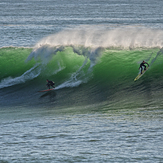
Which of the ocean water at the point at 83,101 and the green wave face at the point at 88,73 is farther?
the green wave face at the point at 88,73

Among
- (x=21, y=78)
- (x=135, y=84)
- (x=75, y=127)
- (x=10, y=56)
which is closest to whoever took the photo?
(x=75, y=127)

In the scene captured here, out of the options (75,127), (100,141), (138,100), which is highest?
(138,100)

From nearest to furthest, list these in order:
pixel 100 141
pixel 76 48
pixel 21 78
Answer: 1. pixel 100 141
2. pixel 21 78
3. pixel 76 48

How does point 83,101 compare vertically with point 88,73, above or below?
below

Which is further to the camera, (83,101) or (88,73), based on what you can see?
(88,73)

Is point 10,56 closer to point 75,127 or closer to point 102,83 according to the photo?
point 102,83

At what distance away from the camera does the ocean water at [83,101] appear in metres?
9.91

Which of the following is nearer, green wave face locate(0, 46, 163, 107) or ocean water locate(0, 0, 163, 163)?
ocean water locate(0, 0, 163, 163)

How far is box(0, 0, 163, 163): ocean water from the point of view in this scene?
9.91 meters

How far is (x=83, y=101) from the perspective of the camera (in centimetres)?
1568

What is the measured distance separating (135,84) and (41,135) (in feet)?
25.1

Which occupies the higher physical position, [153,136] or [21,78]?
[21,78]

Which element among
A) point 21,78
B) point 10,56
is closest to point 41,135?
point 21,78

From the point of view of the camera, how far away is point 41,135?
36.3 ft
